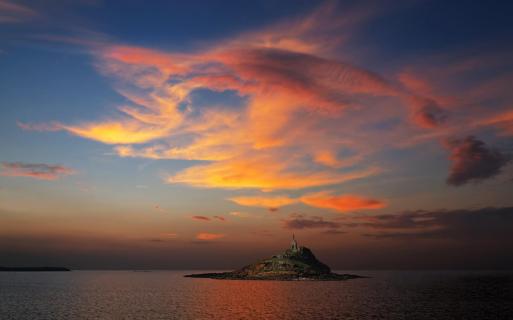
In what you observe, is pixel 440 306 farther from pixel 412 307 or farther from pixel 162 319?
pixel 162 319

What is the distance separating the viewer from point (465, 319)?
337 feet

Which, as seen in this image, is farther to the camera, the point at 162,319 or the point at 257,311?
the point at 257,311

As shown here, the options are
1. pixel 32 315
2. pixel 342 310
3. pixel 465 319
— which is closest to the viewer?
pixel 465 319

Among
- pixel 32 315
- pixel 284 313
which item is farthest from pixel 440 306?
pixel 32 315

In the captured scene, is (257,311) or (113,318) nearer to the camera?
(113,318)

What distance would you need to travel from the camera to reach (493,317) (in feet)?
347

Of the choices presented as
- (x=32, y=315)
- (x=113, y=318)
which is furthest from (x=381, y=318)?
(x=32, y=315)

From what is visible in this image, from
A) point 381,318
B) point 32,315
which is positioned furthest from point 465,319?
point 32,315

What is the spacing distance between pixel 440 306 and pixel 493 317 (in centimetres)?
2882

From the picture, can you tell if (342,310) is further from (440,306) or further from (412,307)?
(440,306)

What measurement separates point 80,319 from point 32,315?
17.3 meters

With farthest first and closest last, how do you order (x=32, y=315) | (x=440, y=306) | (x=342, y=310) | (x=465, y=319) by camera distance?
(x=440, y=306), (x=342, y=310), (x=32, y=315), (x=465, y=319)

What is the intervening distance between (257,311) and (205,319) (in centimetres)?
2372

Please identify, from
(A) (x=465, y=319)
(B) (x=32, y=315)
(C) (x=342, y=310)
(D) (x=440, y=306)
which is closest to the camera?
(A) (x=465, y=319)
